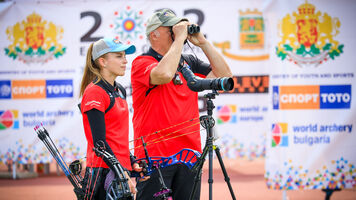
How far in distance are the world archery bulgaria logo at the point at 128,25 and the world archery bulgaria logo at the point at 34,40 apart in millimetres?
751

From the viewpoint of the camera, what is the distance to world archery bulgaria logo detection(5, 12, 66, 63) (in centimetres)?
544

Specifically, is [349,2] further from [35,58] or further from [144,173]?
[35,58]

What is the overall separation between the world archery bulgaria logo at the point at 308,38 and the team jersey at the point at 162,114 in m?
2.62

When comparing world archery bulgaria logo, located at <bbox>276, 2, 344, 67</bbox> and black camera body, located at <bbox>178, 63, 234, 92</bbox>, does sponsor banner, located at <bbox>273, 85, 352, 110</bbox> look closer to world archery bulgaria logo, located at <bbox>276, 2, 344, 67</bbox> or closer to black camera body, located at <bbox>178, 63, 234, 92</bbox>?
world archery bulgaria logo, located at <bbox>276, 2, 344, 67</bbox>

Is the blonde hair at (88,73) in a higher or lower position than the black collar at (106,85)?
higher

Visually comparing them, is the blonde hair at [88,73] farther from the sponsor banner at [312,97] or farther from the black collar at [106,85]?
the sponsor banner at [312,97]

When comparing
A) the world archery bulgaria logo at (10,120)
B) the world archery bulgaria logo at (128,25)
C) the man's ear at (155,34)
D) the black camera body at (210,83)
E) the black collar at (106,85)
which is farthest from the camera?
the world archery bulgaria logo at (10,120)

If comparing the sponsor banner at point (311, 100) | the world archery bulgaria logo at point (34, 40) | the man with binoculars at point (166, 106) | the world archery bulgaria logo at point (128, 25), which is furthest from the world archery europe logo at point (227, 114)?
the man with binoculars at point (166, 106)

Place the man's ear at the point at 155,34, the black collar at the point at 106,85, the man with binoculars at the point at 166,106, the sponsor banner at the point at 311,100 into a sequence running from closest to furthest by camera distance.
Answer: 1. the black collar at the point at 106,85
2. the man with binoculars at the point at 166,106
3. the man's ear at the point at 155,34
4. the sponsor banner at the point at 311,100

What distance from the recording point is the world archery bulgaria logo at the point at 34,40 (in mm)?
5441

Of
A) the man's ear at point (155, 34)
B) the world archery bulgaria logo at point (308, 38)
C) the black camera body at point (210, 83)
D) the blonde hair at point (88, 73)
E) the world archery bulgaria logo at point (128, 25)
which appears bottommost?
the black camera body at point (210, 83)

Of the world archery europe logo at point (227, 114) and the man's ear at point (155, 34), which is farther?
the world archery europe logo at point (227, 114)

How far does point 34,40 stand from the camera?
5.50m

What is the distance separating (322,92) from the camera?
4902 millimetres
